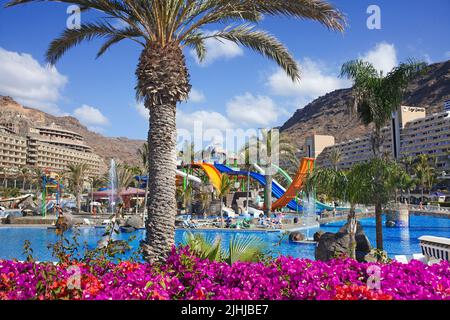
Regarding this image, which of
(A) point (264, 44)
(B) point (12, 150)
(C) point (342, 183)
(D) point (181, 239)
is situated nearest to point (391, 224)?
(D) point (181, 239)

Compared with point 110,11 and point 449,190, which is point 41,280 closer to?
point 110,11

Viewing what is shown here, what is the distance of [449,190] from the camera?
74625 mm

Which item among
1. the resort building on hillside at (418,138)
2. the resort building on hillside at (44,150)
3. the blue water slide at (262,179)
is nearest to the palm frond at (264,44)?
the blue water slide at (262,179)

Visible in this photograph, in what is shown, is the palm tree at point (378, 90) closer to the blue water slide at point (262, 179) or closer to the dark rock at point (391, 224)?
the dark rock at point (391, 224)

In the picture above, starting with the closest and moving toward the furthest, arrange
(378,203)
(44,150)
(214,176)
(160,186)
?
1. (160,186)
2. (378,203)
3. (214,176)
4. (44,150)

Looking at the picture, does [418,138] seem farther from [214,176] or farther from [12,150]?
[12,150]

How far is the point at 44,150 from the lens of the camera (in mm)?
115750

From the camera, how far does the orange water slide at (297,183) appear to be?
29141mm

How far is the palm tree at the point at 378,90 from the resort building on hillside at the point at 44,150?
88.0m

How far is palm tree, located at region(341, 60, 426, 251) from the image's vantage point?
13625mm

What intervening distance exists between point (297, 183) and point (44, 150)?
10571 cm

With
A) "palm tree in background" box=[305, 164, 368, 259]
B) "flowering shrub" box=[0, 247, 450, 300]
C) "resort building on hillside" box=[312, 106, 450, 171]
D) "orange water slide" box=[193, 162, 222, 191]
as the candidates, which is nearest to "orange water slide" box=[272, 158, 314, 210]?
"orange water slide" box=[193, 162, 222, 191]
